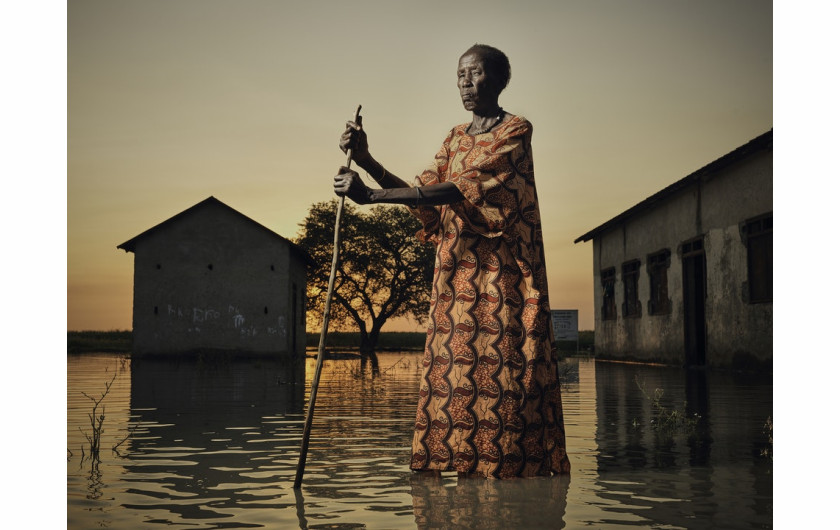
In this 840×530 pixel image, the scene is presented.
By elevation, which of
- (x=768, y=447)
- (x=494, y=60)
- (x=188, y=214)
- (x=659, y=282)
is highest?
(x=188, y=214)

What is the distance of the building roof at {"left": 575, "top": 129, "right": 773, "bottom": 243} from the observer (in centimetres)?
1375

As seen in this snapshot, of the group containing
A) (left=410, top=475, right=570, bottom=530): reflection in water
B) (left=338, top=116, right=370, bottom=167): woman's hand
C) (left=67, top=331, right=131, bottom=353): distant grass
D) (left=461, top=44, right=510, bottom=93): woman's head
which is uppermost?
(left=461, top=44, right=510, bottom=93): woman's head

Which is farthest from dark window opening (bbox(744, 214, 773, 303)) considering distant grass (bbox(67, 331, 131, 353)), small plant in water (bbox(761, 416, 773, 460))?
distant grass (bbox(67, 331, 131, 353))

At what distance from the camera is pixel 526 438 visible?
3.94 metres

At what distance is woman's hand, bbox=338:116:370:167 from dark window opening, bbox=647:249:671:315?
16.7 m

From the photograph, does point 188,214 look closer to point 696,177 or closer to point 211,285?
point 211,285

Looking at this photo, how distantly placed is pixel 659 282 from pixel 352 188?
58.5 ft

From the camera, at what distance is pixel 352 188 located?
12.2ft

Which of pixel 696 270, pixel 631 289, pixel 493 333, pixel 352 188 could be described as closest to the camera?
pixel 352 188

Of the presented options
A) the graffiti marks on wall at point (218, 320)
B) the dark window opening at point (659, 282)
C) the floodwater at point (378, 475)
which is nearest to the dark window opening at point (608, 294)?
the dark window opening at point (659, 282)

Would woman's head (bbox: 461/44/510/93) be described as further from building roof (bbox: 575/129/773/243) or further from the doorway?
the doorway

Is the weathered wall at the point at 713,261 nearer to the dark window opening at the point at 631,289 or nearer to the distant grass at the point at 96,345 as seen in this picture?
the dark window opening at the point at 631,289

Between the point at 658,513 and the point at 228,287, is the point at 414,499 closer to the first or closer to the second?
the point at 658,513

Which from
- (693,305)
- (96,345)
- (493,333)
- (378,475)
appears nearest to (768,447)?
(493,333)
